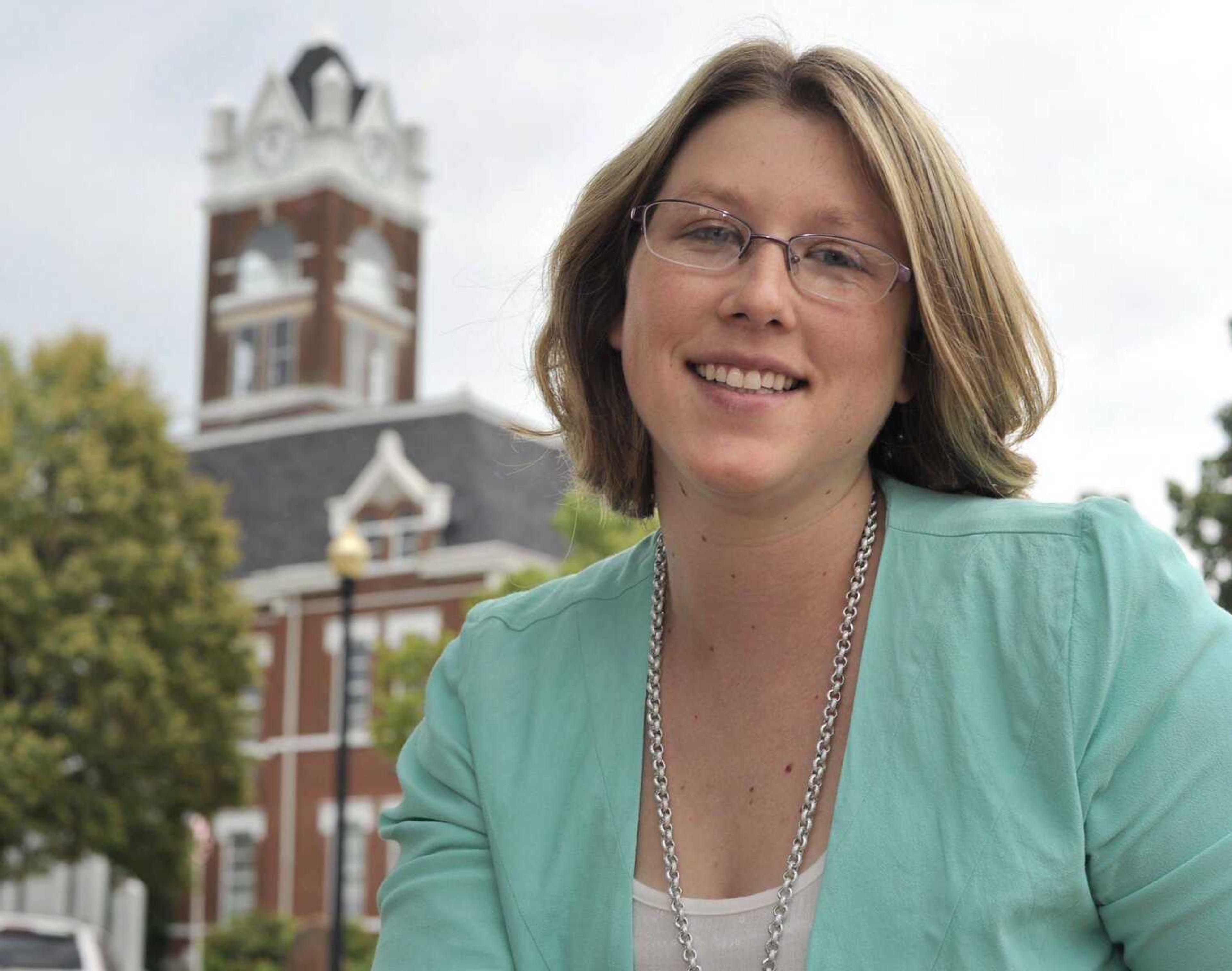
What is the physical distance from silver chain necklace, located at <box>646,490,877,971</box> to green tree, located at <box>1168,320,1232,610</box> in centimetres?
1266

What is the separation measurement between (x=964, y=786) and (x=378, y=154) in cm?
5800

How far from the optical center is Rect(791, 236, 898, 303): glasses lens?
7.82 ft

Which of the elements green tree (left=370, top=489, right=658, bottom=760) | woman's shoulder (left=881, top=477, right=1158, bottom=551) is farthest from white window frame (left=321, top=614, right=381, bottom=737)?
woman's shoulder (left=881, top=477, right=1158, bottom=551)

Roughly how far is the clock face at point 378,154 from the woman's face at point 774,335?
184 feet

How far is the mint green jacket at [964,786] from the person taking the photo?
2.12 m

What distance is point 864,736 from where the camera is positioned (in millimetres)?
2299

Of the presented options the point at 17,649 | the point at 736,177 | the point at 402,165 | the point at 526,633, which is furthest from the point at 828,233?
the point at 402,165

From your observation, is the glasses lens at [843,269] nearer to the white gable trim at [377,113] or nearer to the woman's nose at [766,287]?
the woman's nose at [766,287]

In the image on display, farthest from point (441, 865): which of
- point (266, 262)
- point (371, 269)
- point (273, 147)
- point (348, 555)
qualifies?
point (273, 147)

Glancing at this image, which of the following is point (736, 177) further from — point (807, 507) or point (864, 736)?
point (864, 736)

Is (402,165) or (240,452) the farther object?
(402,165)

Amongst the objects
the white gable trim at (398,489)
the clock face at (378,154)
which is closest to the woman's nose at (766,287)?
the white gable trim at (398,489)

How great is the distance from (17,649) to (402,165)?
106 ft

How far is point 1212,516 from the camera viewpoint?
49.0ft
